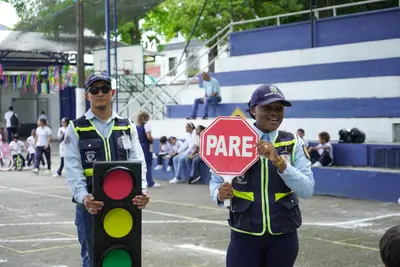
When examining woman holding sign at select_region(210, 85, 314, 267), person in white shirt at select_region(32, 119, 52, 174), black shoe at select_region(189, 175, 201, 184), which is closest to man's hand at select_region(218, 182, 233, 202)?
woman holding sign at select_region(210, 85, 314, 267)

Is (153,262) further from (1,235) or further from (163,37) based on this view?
(163,37)

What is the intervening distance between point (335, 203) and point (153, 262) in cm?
572

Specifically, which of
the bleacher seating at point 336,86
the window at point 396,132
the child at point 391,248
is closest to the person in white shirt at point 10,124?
the bleacher seating at point 336,86

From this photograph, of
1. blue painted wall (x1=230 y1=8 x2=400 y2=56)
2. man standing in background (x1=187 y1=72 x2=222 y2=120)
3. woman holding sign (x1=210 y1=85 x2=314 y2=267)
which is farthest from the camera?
man standing in background (x1=187 y1=72 x2=222 y2=120)

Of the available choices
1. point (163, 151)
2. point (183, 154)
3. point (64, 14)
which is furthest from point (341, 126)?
point (64, 14)

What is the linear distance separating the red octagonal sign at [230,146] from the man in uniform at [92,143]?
93 cm

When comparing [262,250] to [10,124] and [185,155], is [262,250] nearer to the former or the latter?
[185,155]

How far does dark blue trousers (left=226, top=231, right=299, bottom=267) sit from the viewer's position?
3.85 m

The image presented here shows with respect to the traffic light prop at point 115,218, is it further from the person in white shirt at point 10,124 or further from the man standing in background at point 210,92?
the person in white shirt at point 10,124

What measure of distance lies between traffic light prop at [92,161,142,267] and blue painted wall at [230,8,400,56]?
14.8 meters

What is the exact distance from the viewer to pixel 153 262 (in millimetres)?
7520

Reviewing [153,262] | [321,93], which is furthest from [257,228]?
[321,93]

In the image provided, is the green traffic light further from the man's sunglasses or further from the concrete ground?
the concrete ground

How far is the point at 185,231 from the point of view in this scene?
31.0 feet
